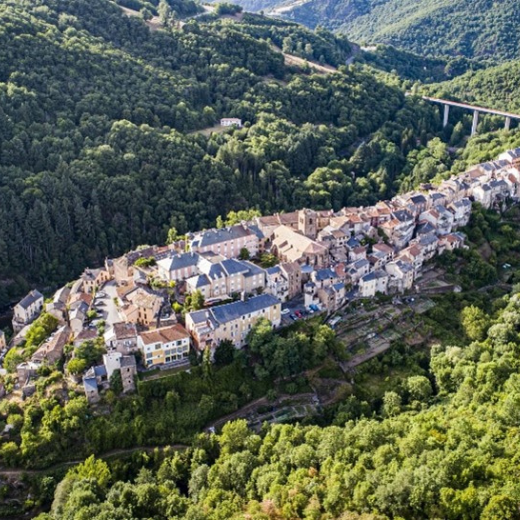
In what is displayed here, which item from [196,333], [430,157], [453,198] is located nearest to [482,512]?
[196,333]

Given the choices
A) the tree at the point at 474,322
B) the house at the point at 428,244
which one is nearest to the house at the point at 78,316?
the house at the point at 428,244

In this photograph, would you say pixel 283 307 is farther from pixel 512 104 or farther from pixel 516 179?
pixel 512 104

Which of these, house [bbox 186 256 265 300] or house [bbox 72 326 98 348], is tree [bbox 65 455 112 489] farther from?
house [bbox 186 256 265 300]

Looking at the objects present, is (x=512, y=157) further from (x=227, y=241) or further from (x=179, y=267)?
(x=179, y=267)

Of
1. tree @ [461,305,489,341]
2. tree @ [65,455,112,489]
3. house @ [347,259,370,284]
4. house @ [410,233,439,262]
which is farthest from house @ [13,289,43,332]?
tree @ [461,305,489,341]

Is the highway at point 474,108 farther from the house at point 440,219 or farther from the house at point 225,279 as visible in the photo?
the house at point 225,279
